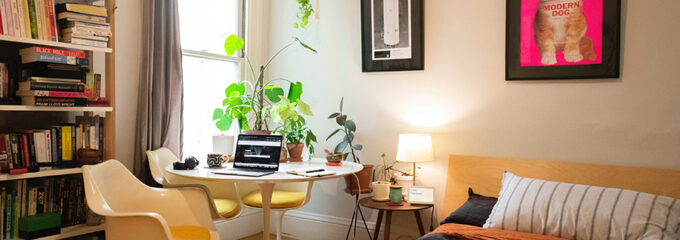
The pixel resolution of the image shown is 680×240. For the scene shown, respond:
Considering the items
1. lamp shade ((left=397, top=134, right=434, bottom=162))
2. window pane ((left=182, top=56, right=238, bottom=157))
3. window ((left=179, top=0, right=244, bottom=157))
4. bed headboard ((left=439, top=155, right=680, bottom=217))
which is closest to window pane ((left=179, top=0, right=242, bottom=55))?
window ((left=179, top=0, right=244, bottom=157))

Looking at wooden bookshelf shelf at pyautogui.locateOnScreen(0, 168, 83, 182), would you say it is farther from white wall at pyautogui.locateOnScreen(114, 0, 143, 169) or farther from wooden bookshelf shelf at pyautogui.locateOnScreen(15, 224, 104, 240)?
white wall at pyautogui.locateOnScreen(114, 0, 143, 169)

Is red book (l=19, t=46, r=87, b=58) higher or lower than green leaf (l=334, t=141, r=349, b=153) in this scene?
higher

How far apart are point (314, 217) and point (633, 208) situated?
7.71ft

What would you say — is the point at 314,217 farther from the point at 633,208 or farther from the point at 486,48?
the point at 633,208

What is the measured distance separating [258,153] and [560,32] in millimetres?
1975

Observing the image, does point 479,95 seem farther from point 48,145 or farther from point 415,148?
point 48,145

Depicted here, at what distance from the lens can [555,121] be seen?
3066mm

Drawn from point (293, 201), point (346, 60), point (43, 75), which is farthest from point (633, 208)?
point (43, 75)

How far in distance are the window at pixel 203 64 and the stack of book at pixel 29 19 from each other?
111 cm

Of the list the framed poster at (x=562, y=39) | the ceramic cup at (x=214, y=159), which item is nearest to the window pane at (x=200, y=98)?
the ceramic cup at (x=214, y=159)

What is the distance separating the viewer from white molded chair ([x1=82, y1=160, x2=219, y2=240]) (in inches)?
93.7

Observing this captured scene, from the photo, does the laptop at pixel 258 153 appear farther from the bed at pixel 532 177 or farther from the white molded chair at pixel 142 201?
the bed at pixel 532 177

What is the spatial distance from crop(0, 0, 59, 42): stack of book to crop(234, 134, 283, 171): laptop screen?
3.77 ft

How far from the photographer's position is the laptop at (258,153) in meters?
2.89
